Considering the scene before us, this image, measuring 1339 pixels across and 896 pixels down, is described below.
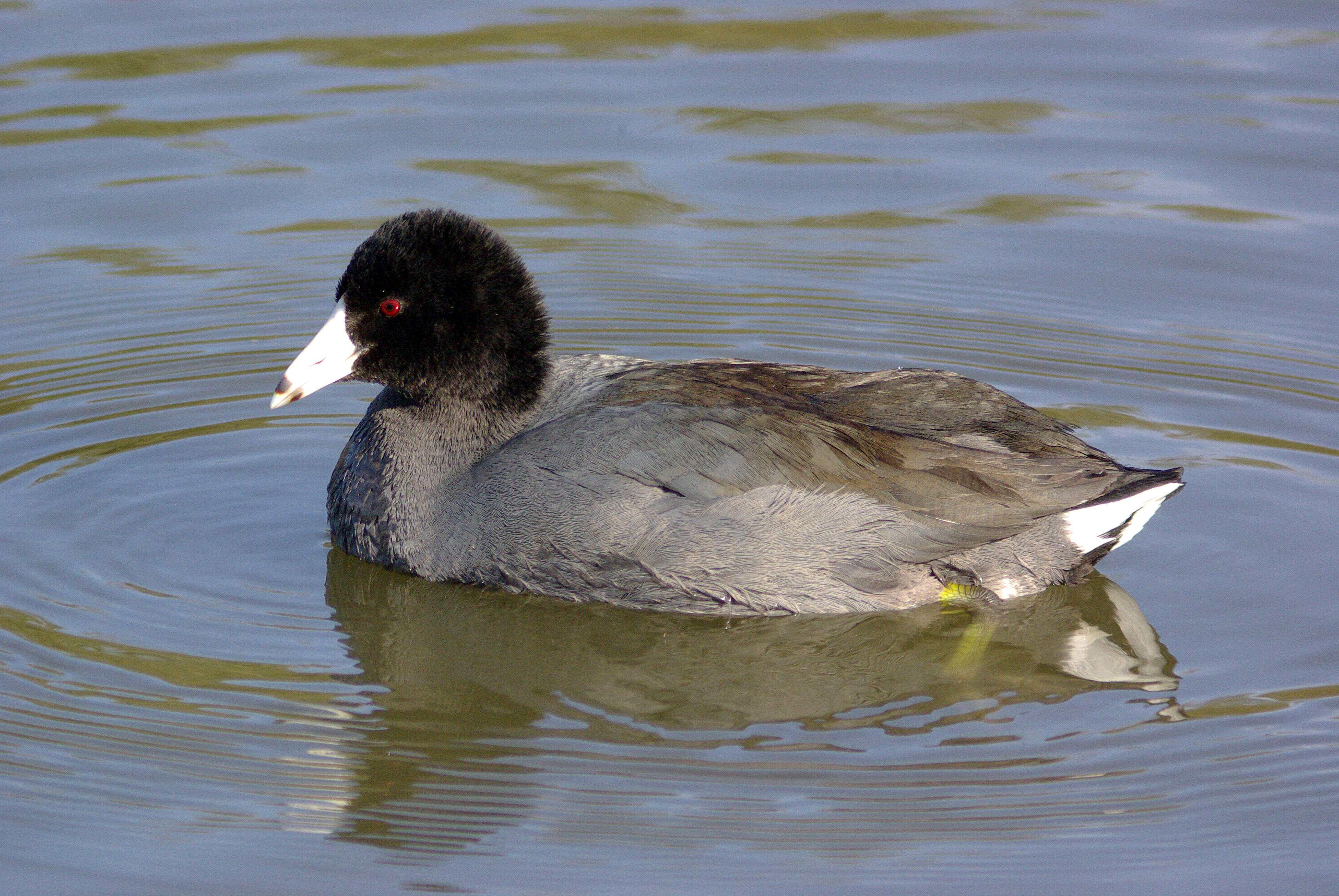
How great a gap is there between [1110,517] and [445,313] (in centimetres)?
220

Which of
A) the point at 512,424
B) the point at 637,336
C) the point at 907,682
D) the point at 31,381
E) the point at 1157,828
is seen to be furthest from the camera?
the point at 637,336

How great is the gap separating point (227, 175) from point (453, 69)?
196 cm

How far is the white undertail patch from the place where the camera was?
548 centimetres

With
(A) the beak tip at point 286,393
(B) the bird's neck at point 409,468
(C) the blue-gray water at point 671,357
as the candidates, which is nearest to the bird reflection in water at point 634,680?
(C) the blue-gray water at point 671,357

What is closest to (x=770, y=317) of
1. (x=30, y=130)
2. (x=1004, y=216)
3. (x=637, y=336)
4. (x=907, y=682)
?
(x=637, y=336)

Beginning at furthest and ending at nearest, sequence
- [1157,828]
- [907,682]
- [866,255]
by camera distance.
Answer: [866,255], [907,682], [1157,828]

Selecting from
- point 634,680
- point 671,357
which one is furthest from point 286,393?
point 671,357

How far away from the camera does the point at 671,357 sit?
7613 millimetres

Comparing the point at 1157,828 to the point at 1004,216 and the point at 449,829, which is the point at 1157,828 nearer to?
the point at 449,829

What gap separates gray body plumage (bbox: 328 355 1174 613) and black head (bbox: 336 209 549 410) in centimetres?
21

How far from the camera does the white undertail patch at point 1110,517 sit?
18.0 ft

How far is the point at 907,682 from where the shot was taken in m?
5.16

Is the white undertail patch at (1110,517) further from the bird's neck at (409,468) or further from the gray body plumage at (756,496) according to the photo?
the bird's neck at (409,468)

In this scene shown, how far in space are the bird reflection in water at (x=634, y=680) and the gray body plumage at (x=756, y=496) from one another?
4.3 inches
